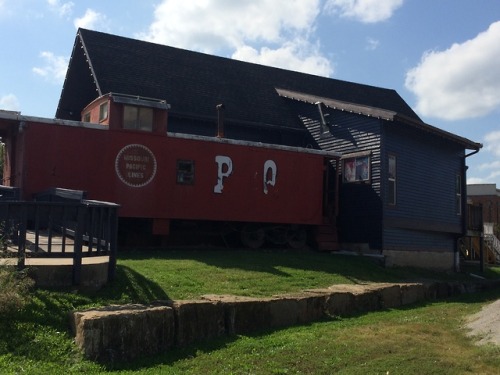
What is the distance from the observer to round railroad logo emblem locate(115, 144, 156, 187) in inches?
666

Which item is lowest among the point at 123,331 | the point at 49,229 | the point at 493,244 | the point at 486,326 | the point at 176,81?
the point at 486,326

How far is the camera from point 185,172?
17.9 meters

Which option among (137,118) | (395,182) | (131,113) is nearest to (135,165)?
(137,118)

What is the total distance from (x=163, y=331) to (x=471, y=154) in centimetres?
1905

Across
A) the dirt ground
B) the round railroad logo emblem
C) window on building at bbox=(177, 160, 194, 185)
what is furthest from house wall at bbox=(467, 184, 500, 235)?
the dirt ground

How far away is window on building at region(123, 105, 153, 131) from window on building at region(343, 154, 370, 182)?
24.1 feet

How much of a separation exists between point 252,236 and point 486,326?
10453mm

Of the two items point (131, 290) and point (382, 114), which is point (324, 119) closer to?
point (382, 114)

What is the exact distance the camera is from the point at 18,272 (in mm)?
8203

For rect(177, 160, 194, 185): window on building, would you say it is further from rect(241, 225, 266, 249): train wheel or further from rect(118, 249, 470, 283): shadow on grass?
rect(241, 225, 266, 249): train wheel

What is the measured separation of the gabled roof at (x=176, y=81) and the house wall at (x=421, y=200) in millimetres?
5327

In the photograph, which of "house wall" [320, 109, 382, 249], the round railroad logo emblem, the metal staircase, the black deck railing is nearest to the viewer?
the black deck railing

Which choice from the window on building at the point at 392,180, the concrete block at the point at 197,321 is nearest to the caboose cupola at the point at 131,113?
the window on building at the point at 392,180

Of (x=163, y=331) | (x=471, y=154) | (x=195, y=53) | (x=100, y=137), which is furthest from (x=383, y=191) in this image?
(x=163, y=331)
